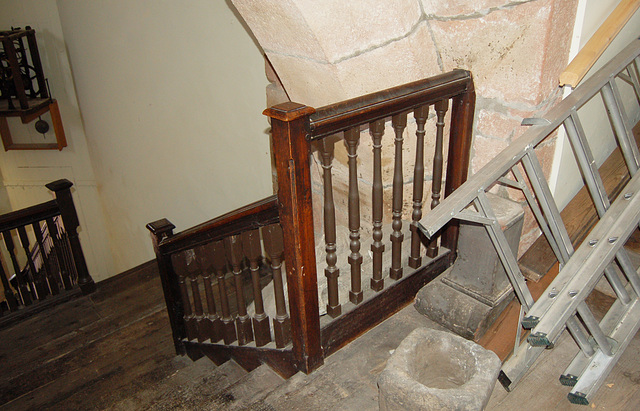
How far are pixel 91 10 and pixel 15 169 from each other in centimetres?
275

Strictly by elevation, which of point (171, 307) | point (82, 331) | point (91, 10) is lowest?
point (82, 331)

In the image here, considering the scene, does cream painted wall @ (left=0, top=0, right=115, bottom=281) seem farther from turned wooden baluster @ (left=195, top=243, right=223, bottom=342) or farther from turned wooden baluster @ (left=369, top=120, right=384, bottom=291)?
turned wooden baluster @ (left=369, top=120, right=384, bottom=291)

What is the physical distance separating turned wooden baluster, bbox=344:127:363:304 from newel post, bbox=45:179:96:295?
8.56 ft

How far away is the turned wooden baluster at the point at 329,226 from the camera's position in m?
1.62

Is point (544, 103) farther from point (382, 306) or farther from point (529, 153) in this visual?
point (382, 306)

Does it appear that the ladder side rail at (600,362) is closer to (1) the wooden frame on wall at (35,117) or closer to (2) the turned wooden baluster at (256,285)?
(2) the turned wooden baluster at (256,285)

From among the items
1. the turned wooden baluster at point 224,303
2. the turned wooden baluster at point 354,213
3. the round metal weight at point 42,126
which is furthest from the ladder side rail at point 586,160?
the round metal weight at point 42,126

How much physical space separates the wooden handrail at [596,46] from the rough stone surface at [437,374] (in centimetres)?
101

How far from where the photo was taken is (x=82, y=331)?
3.48 metres

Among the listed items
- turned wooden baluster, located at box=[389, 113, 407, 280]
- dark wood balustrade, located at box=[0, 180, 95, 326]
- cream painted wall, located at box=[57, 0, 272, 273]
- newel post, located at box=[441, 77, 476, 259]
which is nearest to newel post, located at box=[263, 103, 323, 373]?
turned wooden baluster, located at box=[389, 113, 407, 280]

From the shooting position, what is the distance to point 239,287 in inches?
82.5

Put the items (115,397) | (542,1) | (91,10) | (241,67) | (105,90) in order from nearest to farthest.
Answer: (542,1) → (115,397) → (241,67) → (91,10) → (105,90)

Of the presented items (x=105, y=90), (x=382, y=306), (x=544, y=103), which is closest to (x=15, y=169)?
(x=105, y=90)

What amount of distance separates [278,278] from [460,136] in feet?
3.03
